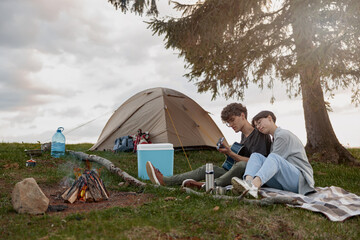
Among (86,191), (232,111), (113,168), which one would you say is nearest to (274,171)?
(232,111)

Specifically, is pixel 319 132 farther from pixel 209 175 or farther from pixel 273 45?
pixel 209 175

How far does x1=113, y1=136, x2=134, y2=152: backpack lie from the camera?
10023mm

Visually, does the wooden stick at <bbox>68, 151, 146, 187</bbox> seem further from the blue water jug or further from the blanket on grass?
the blanket on grass

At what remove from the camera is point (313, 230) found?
11.2 ft

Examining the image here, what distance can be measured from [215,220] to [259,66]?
25.1 ft

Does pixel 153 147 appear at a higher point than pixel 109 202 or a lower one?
higher

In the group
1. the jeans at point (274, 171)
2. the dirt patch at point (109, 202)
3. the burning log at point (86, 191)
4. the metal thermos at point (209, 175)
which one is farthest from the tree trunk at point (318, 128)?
the burning log at point (86, 191)

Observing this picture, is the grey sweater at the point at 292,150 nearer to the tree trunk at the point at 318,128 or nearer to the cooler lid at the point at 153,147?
the cooler lid at the point at 153,147

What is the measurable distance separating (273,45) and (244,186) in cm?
681

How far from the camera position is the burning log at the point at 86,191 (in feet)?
14.6

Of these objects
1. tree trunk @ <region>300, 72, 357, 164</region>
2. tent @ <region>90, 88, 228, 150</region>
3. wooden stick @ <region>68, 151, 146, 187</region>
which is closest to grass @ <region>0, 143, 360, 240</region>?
wooden stick @ <region>68, 151, 146, 187</region>

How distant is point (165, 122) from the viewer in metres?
10.1

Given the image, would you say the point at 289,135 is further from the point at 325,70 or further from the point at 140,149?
the point at 325,70

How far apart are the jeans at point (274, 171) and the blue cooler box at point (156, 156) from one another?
7.08 ft
